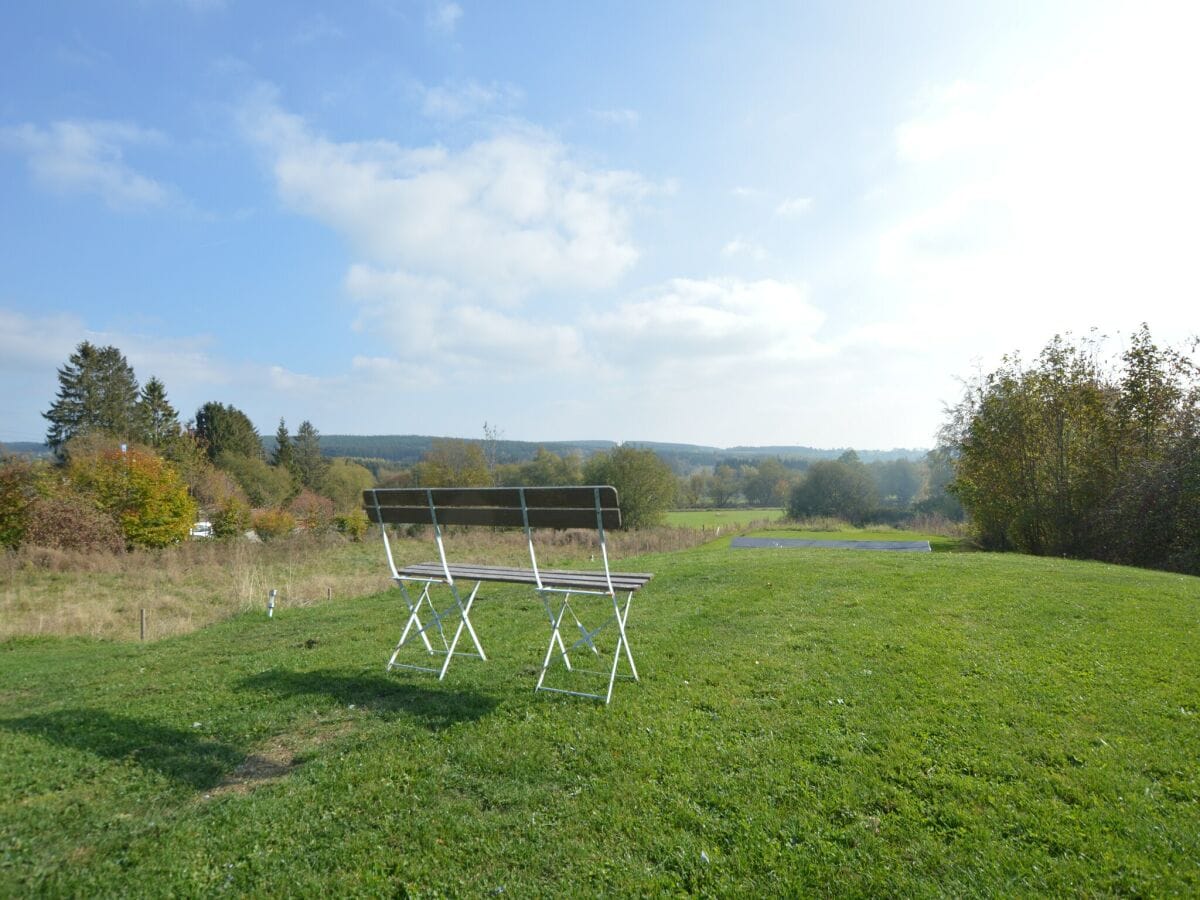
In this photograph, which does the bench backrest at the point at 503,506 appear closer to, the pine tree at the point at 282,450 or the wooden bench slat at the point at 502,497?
the wooden bench slat at the point at 502,497

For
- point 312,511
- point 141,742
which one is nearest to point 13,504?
point 312,511

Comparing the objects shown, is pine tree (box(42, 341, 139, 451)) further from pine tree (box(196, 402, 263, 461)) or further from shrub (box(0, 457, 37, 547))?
shrub (box(0, 457, 37, 547))

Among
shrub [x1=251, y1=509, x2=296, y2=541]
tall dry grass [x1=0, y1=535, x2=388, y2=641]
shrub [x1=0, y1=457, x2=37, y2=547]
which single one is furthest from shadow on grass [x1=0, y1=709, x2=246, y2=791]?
shrub [x1=251, y1=509, x2=296, y2=541]

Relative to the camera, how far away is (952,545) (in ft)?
84.5

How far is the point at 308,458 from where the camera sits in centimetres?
6494

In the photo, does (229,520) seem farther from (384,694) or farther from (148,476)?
(384,694)

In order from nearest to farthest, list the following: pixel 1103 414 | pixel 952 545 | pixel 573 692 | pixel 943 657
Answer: pixel 573 692
pixel 943 657
pixel 1103 414
pixel 952 545

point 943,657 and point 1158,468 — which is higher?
point 1158,468

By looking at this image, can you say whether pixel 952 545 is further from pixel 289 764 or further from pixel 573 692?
pixel 289 764

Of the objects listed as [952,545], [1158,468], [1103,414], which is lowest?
[952,545]

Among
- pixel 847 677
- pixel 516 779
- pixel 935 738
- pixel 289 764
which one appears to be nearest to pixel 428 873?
pixel 516 779

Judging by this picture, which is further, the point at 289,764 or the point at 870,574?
the point at 870,574

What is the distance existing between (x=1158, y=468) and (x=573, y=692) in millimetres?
19306

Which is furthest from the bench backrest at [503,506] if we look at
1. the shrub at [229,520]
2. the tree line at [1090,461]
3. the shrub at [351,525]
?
the shrub at [351,525]
